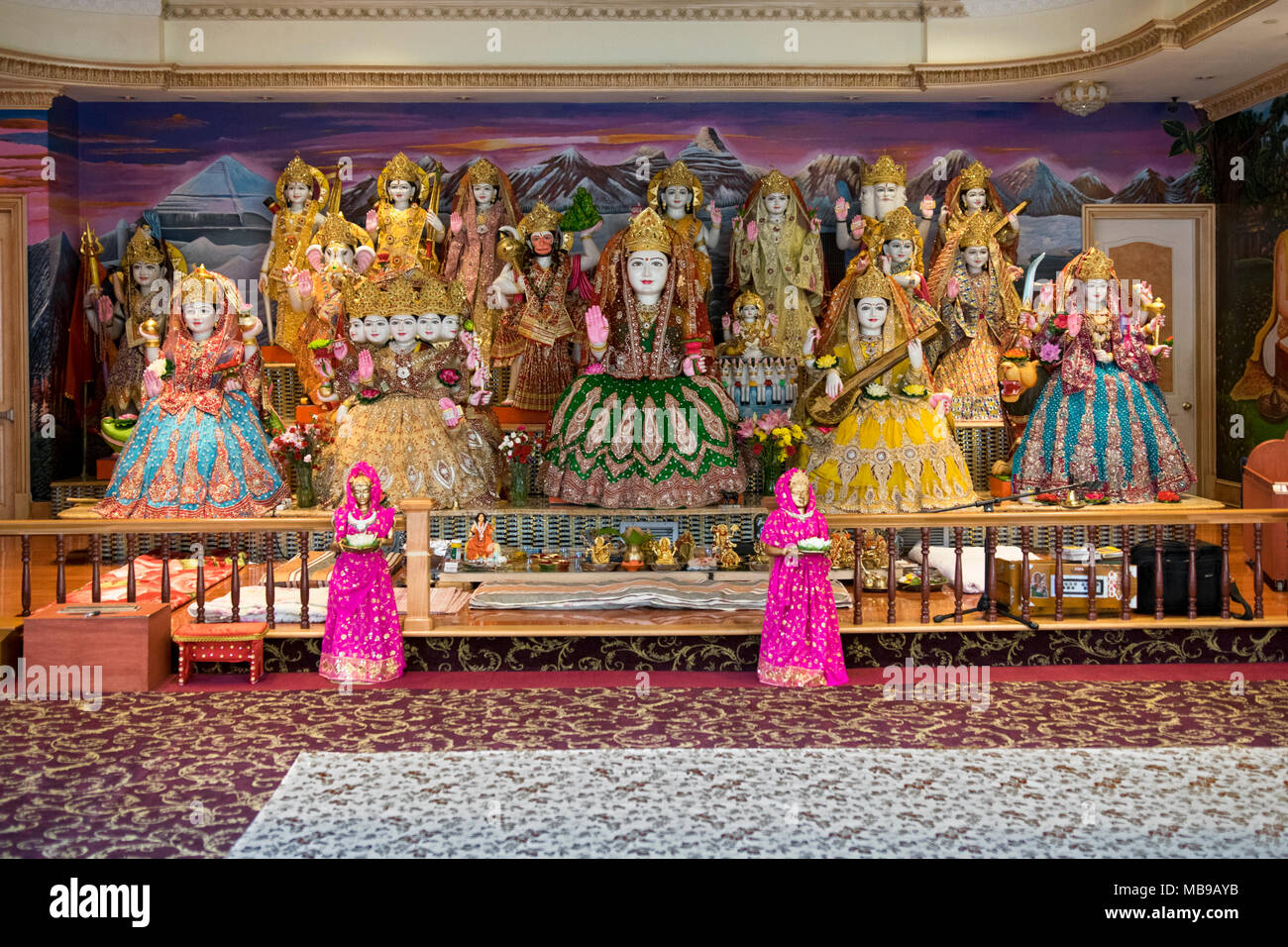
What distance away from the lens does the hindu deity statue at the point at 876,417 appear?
29.9ft

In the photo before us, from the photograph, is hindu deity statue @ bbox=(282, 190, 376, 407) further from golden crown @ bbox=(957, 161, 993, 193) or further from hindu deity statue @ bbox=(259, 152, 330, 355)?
golden crown @ bbox=(957, 161, 993, 193)

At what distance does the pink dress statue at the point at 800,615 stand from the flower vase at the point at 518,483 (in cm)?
321

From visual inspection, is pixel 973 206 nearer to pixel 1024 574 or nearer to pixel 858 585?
pixel 1024 574

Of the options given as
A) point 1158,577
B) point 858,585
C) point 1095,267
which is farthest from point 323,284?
point 1158,577

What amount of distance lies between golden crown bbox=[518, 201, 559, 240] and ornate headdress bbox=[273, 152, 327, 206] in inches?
79.7

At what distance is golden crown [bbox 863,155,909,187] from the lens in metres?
11.0

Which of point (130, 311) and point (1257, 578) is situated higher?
point (130, 311)

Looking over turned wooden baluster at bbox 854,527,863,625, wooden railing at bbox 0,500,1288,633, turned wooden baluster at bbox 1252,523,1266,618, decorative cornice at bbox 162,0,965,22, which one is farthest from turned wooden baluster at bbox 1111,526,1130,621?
decorative cornice at bbox 162,0,965,22

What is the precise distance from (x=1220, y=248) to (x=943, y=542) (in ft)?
14.8

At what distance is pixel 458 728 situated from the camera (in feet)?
19.9

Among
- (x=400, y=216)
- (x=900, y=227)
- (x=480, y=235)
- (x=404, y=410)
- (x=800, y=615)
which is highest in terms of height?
(x=400, y=216)

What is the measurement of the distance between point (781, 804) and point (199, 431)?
5.57 m

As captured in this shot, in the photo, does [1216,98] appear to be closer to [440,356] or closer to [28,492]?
[440,356]

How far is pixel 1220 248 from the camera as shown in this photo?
38.4 ft
